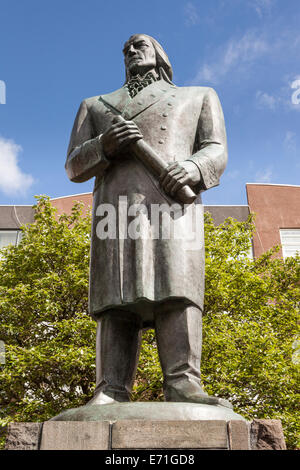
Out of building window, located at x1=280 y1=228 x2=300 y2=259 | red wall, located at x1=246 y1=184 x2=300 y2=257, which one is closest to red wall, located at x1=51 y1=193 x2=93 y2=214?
red wall, located at x1=246 y1=184 x2=300 y2=257

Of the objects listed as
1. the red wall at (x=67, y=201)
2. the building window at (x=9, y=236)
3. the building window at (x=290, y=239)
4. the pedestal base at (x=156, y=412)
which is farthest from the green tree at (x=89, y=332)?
the red wall at (x=67, y=201)

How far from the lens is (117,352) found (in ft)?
12.1

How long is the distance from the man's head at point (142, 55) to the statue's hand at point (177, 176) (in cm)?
117

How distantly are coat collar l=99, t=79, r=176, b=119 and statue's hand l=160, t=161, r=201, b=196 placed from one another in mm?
675

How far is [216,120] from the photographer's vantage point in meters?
4.31

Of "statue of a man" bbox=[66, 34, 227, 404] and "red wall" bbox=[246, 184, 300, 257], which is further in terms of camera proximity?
"red wall" bbox=[246, 184, 300, 257]

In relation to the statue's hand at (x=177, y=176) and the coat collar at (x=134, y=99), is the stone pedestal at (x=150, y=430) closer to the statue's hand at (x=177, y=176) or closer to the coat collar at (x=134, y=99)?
the statue's hand at (x=177, y=176)

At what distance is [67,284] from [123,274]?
1163cm

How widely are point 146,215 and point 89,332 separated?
33.8 feet

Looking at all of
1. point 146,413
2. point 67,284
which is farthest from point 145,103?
point 67,284

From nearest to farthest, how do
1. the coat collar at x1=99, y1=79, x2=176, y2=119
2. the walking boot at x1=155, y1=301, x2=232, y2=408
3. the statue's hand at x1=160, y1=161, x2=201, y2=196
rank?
the walking boot at x1=155, y1=301, x2=232, y2=408, the statue's hand at x1=160, y1=161, x2=201, y2=196, the coat collar at x1=99, y1=79, x2=176, y2=119

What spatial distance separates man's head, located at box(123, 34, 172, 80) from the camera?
14.8 feet

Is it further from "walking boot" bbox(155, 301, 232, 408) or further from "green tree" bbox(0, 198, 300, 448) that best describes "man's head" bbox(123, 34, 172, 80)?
"green tree" bbox(0, 198, 300, 448)
